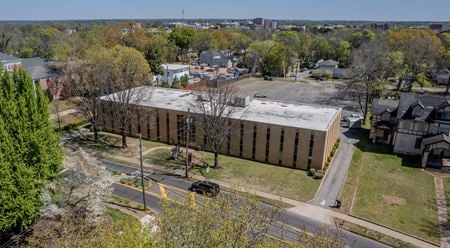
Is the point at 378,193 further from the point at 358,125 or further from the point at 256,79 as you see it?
the point at 256,79

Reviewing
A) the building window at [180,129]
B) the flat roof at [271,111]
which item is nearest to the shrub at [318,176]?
the flat roof at [271,111]

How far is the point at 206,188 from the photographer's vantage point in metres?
37.1

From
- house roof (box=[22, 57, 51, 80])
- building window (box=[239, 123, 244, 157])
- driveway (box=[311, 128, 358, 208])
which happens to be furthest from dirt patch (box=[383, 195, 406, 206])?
house roof (box=[22, 57, 51, 80])

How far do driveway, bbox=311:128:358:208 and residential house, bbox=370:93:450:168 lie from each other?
5246mm

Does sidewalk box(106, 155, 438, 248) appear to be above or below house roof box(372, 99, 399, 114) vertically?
below

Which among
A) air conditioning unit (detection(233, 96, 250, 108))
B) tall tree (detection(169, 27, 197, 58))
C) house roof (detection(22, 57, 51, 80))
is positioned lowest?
air conditioning unit (detection(233, 96, 250, 108))

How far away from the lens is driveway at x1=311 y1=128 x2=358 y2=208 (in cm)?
3766

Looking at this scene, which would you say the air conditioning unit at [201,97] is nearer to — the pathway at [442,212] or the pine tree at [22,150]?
the pine tree at [22,150]

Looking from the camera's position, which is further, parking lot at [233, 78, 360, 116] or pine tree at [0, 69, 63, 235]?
parking lot at [233, 78, 360, 116]

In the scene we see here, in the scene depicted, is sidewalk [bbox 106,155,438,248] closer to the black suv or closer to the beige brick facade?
the black suv

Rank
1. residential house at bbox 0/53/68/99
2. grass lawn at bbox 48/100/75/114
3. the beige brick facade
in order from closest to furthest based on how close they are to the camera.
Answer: the beige brick facade, grass lawn at bbox 48/100/75/114, residential house at bbox 0/53/68/99

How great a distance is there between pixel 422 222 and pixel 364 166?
13.7 metres

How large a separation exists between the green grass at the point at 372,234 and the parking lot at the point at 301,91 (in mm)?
43657

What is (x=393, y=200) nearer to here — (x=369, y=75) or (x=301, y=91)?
(x=369, y=75)
